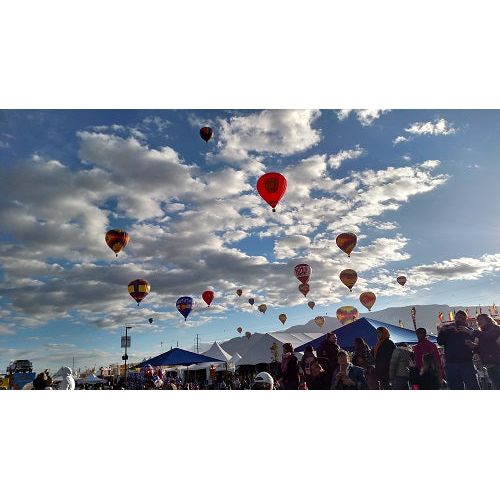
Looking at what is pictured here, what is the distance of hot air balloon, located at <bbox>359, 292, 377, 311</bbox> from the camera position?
2630 centimetres

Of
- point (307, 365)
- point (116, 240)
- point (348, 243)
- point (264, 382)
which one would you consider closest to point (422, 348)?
point (307, 365)

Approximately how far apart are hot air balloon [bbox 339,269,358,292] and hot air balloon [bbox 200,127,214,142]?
1056cm

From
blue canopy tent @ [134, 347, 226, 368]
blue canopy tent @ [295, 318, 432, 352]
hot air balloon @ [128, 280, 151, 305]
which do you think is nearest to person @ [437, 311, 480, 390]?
blue canopy tent @ [295, 318, 432, 352]

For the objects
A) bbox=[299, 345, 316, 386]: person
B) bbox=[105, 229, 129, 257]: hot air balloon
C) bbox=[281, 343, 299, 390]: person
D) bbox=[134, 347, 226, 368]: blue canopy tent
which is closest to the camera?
bbox=[299, 345, 316, 386]: person

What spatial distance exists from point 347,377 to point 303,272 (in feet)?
58.7

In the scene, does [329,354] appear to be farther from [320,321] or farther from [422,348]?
[320,321]

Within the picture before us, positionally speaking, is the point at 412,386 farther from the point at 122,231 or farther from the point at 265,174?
the point at 122,231

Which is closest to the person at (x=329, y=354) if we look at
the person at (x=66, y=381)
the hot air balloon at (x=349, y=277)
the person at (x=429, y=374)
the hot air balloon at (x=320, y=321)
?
the person at (x=429, y=374)

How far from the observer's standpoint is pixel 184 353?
17266 millimetres

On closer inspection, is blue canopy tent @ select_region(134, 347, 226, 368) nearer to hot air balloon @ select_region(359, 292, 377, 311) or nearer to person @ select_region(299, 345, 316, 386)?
person @ select_region(299, 345, 316, 386)

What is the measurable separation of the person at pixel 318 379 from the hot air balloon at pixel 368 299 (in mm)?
19574

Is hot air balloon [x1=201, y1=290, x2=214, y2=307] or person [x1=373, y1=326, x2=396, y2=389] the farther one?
hot air balloon [x1=201, y1=290, x2=214, y2=307]

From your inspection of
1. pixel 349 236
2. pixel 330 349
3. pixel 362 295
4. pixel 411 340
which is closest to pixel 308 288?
pixel 362 295

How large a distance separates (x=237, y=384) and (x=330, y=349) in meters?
14.2
